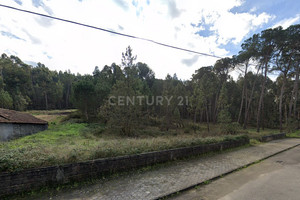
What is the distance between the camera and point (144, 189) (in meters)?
3.79

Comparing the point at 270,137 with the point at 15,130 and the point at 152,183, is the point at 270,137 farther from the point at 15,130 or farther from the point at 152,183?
the point at 15,130

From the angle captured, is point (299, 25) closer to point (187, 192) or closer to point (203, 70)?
point (203, 70)

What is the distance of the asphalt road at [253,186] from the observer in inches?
144

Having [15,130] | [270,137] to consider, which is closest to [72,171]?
[15,130]

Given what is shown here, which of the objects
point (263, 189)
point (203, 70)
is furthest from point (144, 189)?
point (203, 70)

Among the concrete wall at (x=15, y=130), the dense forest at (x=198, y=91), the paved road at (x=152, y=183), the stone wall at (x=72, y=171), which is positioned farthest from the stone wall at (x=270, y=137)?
the concrete wall at (x=15, y=130)

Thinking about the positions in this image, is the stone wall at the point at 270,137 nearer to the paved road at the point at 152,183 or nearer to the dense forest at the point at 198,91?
the dense forest at the point at 198,91

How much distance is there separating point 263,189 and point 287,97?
3866 centimetres

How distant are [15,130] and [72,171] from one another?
42.6 ft

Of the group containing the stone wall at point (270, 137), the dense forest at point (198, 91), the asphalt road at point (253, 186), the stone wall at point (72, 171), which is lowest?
the stone wall at point (270, 137)

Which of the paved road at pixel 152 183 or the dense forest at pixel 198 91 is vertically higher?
the dense forest at pixel 198 91

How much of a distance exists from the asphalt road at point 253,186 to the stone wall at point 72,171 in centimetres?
186

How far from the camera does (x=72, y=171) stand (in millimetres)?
3787

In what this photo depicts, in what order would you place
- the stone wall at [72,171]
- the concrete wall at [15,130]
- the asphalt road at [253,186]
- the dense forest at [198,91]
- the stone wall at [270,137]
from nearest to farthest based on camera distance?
the stone wall at [72,171] → the asphalt road at [253,186] → the concrete wall at [15,130] → the stone wall at [270,137] → the dense forest at [198,91]
